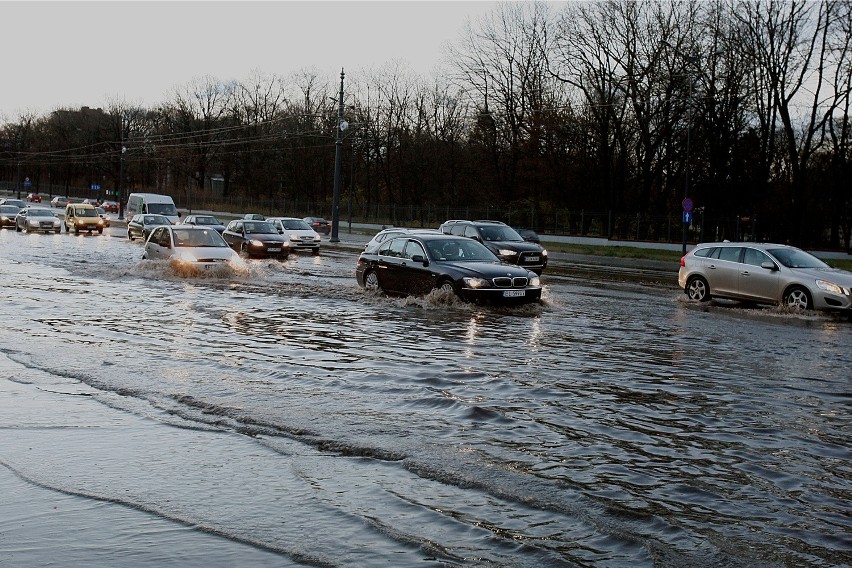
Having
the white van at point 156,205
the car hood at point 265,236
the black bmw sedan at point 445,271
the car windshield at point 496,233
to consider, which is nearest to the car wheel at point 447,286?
the black bmw sedan at point 445,271

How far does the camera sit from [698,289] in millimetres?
20844

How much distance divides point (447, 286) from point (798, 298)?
7009 millimetres

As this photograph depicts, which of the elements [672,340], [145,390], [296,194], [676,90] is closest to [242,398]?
[145,390]

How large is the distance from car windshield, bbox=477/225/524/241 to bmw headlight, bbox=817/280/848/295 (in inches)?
489

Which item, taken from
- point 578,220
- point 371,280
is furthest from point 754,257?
point 578,220

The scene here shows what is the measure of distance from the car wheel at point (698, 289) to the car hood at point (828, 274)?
230cm

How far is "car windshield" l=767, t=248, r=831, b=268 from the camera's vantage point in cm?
1891

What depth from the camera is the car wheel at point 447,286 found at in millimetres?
17594

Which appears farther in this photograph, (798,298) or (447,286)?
(798,298)

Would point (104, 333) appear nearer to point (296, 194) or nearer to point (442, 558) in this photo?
point (442, 558)

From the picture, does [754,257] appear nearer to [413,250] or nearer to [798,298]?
[798,298]

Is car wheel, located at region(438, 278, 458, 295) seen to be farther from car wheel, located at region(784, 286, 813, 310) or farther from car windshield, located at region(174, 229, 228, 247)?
car windshield, located at region(174, 229, 228, 247)

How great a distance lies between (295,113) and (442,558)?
314 ft

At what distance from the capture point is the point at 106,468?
21.7 ft
